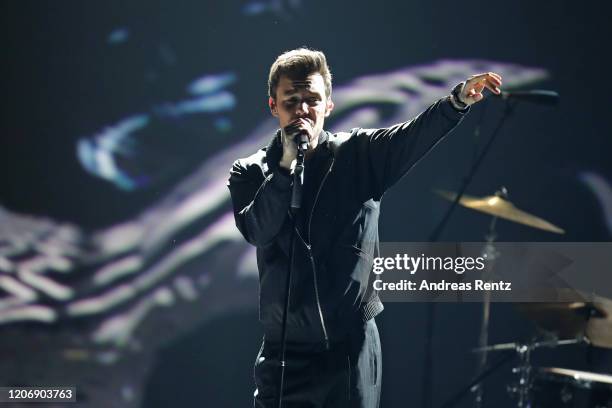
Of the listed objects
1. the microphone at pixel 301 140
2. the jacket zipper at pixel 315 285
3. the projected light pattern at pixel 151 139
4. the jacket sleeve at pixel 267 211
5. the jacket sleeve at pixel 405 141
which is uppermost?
the projected light pattern at pixel 151 139

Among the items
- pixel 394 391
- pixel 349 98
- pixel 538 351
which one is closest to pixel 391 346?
pixel 394 391

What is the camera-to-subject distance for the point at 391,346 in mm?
3447

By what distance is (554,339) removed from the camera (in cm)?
312

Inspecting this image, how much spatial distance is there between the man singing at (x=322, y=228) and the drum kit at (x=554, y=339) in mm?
1279

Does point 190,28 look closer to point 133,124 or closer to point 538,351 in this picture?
point 133,124

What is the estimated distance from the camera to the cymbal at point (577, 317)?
291 cm

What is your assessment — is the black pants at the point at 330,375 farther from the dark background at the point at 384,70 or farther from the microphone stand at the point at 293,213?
the dark background at the point at 384,70

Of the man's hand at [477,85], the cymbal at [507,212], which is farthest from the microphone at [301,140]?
the cymbal at [507,212]

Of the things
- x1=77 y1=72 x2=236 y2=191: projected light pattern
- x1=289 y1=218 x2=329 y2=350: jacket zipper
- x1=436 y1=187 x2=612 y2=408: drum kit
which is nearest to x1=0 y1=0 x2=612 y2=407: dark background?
x1=77 y1=72 x2=236 y2=191: projected light pattern

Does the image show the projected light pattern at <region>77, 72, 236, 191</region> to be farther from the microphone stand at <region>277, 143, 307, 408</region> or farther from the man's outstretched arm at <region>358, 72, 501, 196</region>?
the microphone stand at <region>277, 143, 307, 408</region>

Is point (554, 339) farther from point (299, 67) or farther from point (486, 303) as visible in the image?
point (299, 67)

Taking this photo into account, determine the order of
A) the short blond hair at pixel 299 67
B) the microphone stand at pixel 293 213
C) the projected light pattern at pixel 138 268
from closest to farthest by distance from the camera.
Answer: the microphone stand at pixel 293 213 < the short blond hair at pixel 299 67 < the projected light pattern at pixel 138 268

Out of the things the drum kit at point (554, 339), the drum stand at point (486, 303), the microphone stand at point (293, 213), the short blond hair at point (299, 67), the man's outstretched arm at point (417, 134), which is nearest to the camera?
the microphone stand at point (293, 213)

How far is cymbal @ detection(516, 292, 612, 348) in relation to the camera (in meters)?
2.91
